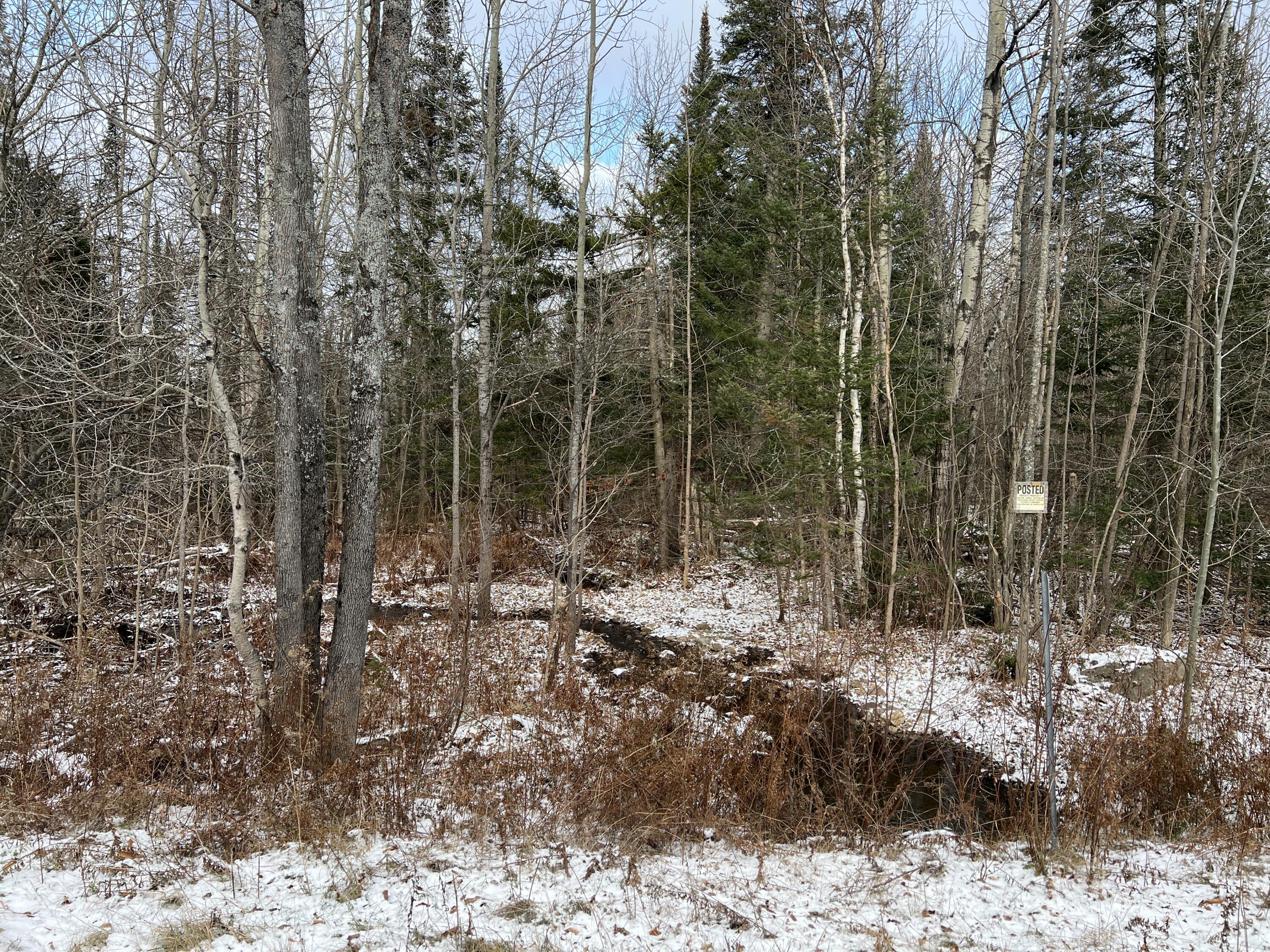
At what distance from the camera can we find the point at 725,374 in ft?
47.2

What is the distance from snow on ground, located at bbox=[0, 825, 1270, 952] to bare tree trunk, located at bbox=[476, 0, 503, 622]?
649cm

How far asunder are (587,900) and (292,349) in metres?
4.19

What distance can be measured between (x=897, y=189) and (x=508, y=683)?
9147mm

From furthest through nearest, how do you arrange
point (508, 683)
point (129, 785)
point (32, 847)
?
point (508, 683) → point (129, 785) → point (32, 847)

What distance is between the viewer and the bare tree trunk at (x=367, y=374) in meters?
5.08

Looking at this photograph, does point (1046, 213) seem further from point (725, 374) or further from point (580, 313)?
point (725, 374)

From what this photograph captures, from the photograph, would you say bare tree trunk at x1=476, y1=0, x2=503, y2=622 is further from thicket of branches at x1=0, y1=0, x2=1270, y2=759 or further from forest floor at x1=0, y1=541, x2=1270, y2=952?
forest floor at x1=0, y1=541, x2=1270, y2=952

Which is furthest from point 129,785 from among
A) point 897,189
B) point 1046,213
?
point 897,189

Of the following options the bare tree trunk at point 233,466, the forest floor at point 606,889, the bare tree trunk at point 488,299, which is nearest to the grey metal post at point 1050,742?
the forest floor at point 606,889

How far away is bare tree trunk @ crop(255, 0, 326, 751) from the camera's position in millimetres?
5191

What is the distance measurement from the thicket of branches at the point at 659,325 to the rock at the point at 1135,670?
27.9 inches

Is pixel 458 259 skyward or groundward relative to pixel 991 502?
skyward

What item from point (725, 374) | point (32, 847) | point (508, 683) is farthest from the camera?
point (725, 374)

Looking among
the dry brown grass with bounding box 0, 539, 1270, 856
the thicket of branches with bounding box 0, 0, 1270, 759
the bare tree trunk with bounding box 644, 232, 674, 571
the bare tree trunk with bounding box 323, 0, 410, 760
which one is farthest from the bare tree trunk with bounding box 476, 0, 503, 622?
the bare tree trunk with bounding box 323, 0, 410, 760
